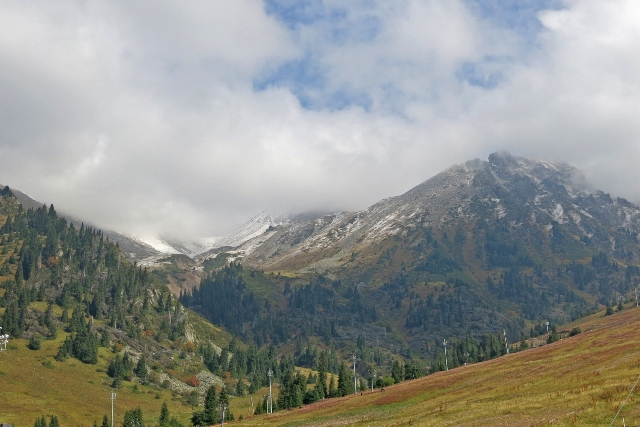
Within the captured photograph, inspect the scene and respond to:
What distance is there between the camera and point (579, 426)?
5303cm

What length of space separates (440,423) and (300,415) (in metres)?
57.2

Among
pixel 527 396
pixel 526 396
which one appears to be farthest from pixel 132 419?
pixel 527 396

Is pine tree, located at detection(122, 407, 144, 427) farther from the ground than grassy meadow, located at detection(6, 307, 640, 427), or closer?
farther from the ground

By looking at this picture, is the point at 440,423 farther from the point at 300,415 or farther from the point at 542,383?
the point at 300,415

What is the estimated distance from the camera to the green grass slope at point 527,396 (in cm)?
6084

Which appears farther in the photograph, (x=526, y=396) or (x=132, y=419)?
(x=132, y=419)

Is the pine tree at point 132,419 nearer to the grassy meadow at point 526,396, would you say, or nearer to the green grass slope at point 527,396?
the green grass slope at point 527,396

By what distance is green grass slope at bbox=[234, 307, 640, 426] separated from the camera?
2395 inches

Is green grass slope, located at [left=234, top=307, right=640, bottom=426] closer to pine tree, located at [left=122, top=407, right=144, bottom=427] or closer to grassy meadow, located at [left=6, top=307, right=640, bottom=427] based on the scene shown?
grassy meadow, located at [left=6, top=307, right=640, bottom=427]

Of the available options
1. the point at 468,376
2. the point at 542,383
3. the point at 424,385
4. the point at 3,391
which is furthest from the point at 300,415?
the point at 3,391

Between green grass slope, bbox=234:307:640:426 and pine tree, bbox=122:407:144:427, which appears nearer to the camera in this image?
green grass slope, bbox=234:307:640:426

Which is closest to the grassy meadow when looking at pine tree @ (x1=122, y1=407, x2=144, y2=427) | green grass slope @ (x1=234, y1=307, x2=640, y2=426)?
green grass slope @ (x1=234, y1=307, x2=640, y2=426)

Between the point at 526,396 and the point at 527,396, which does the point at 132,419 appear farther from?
the point at 527,396

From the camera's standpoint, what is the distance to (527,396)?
77.8 metres
